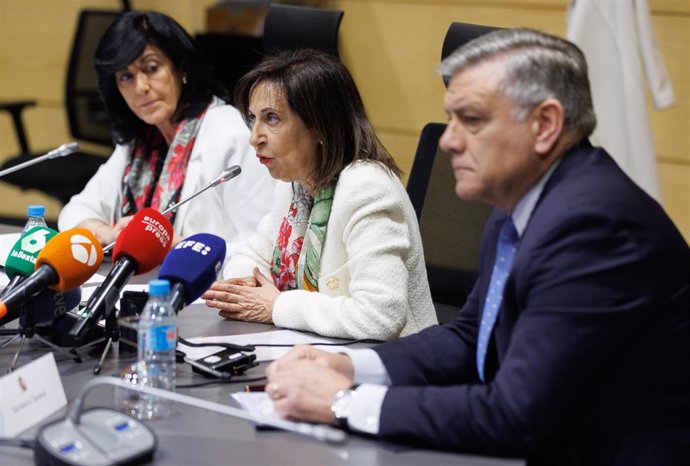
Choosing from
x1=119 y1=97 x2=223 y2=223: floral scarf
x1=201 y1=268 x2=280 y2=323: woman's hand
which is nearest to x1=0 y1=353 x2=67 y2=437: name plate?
x1=201 y1=268 x2=280 y2=323: woman's hand

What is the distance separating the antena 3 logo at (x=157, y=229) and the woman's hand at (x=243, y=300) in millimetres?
282

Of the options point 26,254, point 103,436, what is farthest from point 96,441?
point 26,254

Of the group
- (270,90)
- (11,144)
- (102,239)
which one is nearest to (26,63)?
(11,144)

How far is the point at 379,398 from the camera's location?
152 cm

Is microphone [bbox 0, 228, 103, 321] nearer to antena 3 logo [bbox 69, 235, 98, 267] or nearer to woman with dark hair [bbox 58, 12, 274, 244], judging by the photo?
antena 3 logo [bbox 69, 235, 98, 267]

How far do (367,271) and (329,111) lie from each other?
427 millimetres

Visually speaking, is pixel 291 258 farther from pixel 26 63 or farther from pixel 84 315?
pixel 26 63

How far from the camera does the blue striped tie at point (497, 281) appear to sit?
1672 millimetres

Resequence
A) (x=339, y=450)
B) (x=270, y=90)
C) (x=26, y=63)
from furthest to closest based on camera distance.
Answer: (x=26, y=63) → (x=270, y=90) → (x=339, y=450)

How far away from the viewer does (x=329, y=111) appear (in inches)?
93.4

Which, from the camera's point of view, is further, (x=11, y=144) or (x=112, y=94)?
(x=11, y=144)

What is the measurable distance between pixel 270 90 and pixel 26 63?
379 centimetres

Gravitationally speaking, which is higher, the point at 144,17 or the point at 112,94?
the point at 144,17

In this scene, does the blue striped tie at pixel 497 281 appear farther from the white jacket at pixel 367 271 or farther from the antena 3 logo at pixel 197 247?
the antena 3 logo at pixel 197 247
